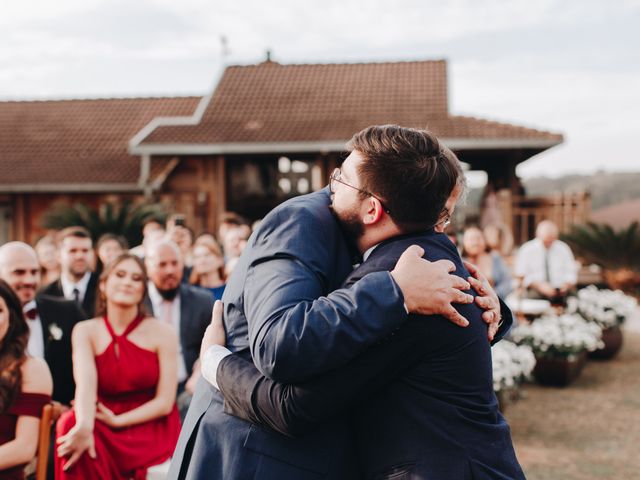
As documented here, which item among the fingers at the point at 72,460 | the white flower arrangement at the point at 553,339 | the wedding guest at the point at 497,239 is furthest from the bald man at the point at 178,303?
the white flower arrangement at the point at 553,339

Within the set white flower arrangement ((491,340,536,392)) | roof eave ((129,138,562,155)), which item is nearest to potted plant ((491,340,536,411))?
white flower arrangement ((491,340,536,392))

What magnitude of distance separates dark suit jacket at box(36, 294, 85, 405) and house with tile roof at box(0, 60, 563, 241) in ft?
33.6

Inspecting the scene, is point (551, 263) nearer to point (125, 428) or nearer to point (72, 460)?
point (125, 428)

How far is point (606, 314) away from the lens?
405 inches

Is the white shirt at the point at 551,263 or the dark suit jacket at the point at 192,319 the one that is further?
the white shirt at the point at 551,263

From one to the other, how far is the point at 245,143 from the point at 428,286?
44.1ft

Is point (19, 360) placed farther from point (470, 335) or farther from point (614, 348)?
point (614, 348)

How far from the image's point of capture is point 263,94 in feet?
57.7

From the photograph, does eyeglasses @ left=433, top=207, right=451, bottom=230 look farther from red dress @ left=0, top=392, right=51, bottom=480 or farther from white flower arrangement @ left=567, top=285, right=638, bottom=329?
white flower arrangement @ left=567, top=285, right=638, bottom=329

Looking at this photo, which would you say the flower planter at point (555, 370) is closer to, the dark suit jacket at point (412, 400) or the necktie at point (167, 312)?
the necktie at point (167, 312)

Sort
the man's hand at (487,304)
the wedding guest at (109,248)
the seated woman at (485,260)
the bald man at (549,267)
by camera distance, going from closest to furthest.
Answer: the man's hand at (487,304)
the wedding guest at (109,248)
the seated woman at (485,260)
the bald man at (549,267)

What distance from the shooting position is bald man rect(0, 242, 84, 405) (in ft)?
A: 14.7

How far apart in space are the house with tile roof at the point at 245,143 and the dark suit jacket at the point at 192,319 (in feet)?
31.0

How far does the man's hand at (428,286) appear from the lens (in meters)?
1.72
